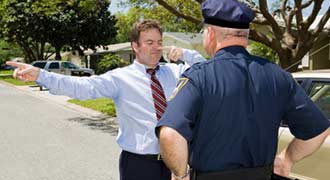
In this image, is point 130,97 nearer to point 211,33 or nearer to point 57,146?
point 211,33

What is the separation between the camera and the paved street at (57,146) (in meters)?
7.09

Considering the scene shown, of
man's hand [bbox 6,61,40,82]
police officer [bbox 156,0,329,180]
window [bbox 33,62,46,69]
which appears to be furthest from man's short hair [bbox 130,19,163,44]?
window [bbox 33,62,46,69]

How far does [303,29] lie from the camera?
11812 millimetres

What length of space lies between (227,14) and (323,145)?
233 cm

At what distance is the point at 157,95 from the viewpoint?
3154 mm

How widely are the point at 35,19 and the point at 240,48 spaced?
37.6 m

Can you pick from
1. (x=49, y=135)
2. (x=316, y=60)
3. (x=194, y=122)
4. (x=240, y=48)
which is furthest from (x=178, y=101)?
(x=316, y=60)

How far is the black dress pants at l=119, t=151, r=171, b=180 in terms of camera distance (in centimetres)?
309

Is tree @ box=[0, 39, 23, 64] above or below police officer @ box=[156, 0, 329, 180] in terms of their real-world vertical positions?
below

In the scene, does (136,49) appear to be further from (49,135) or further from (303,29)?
(303,29)

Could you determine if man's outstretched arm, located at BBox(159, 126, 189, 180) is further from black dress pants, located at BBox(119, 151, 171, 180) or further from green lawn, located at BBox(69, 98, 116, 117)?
green lawn, located at BBox(69, 98, 116, 117)

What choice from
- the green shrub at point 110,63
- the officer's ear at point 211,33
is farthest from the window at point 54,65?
the officer's ear at point 211,33

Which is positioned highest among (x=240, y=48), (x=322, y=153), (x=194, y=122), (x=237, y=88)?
(x=240, y=48)

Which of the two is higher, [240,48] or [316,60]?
[240,48]
